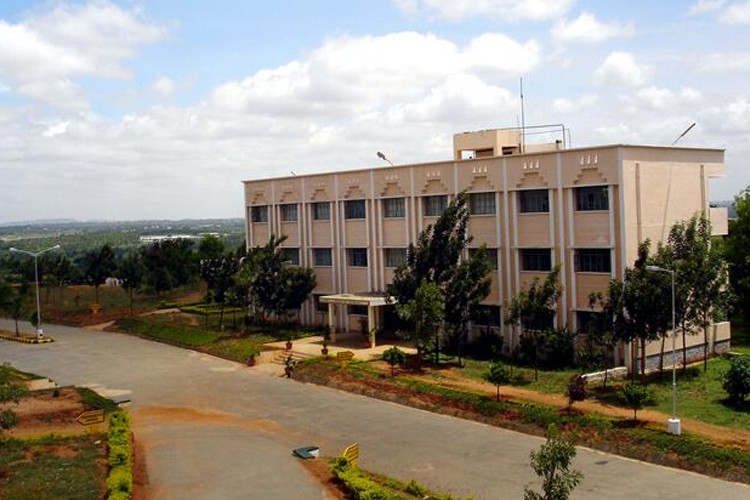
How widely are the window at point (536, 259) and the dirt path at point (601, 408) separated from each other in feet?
20.5

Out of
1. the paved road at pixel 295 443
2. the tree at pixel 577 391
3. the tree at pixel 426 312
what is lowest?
the paved road at pixel 295 443

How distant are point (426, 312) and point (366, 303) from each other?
7470 millimetres

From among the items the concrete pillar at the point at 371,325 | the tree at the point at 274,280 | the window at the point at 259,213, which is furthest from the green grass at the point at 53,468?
the window at the point at 259,213

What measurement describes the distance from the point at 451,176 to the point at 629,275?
11654 mm

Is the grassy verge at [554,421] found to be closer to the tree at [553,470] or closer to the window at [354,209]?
the tree at [553,470]

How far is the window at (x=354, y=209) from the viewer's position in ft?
142

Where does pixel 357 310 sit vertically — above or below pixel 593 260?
below

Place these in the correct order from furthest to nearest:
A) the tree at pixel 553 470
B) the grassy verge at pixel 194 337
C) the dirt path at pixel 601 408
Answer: the grassy verge at pixel 194 337, the dirt path at pixel 601 408, the tree at pixel 553 470

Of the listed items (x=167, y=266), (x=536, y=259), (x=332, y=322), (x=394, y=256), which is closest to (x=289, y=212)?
(x=394, y=256)

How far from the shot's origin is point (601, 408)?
1043 inches

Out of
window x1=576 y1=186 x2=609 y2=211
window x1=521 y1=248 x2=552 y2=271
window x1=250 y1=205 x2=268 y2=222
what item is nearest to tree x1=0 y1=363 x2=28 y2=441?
window x1=521 y1=248 x2=552 y2=271

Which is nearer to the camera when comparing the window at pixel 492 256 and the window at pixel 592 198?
the window at pixel 592 198

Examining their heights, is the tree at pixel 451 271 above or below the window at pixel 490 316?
above

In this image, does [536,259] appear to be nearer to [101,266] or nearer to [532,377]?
[532,377]
